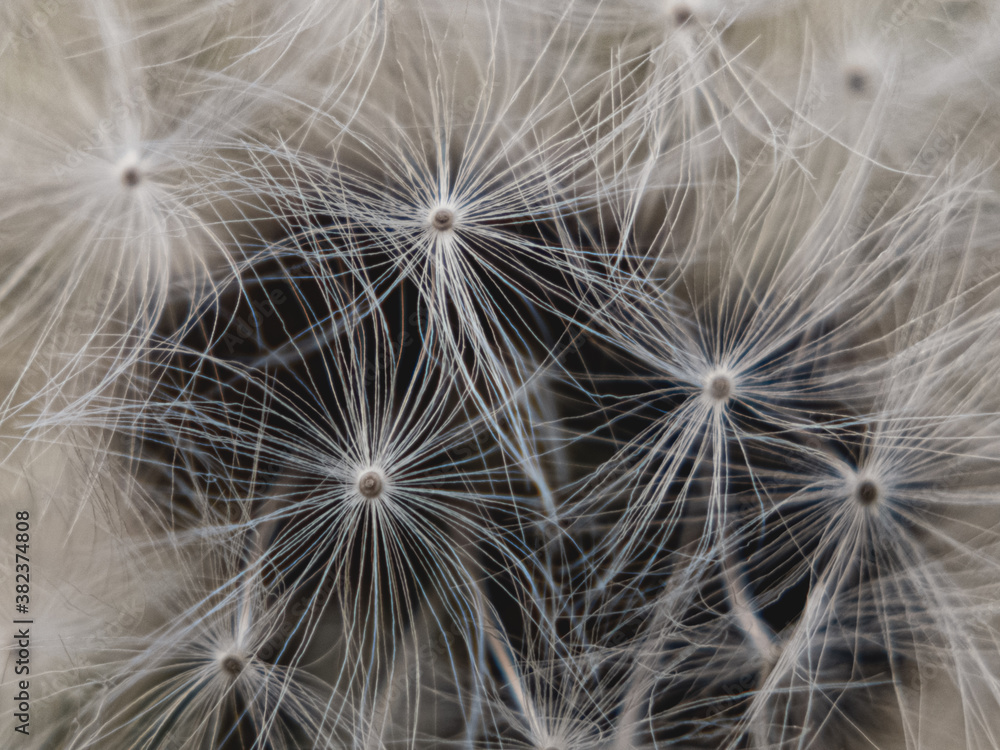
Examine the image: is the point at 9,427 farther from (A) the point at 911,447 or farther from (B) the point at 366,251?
(A) the point at 911,447

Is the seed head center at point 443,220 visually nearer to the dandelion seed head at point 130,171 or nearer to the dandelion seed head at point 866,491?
the dandelion seed head at point 130,171

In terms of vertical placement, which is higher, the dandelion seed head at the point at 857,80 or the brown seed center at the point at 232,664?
the dandelion seed head at the point at 857,80

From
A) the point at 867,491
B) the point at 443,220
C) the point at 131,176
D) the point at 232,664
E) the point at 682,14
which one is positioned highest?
the point at 682,14

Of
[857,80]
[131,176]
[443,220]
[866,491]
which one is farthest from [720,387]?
[131,176]

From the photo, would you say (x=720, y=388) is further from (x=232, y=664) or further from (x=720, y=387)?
(x=232, y=664)

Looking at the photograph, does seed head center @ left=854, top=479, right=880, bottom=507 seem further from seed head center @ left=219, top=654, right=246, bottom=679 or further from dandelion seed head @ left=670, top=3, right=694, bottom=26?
seed head center @ left=219, top=654, right=246, bottom=679

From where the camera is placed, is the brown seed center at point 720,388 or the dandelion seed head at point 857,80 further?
the dandelion seed head at point 857,80

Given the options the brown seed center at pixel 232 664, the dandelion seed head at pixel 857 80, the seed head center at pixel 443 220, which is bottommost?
the brown seed center at pixel 232 664

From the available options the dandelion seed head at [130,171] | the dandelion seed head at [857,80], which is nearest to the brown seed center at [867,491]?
the dandelion seed head at [857,80]

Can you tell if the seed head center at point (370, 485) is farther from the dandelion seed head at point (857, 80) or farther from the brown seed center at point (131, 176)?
the dandelion seed head at point (857, 80)

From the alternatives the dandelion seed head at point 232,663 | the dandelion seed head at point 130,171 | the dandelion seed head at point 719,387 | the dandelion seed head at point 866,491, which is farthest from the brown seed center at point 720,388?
the dandelion seed head at point 130,171

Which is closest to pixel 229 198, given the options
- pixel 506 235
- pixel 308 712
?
pixel 506 235
